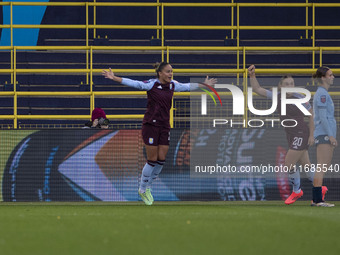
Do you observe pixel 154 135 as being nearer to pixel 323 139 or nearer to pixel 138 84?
pixel 138 84

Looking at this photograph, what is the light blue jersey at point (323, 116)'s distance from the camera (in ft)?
30.3

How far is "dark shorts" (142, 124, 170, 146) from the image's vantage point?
987 cm

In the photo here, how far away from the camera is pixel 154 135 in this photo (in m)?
9.88

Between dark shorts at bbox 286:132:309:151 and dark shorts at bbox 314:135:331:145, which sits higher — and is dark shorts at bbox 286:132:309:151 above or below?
below

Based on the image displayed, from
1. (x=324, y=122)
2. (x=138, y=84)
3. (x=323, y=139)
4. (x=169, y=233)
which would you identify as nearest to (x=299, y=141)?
(x=323, y=139)

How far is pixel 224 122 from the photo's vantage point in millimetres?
11750

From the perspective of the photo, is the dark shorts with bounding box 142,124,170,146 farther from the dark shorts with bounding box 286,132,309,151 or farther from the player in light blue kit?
the player in light blue kit

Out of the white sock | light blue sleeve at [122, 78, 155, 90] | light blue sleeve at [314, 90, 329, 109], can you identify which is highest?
light blue sleeve at [122, 78, 155, 90]

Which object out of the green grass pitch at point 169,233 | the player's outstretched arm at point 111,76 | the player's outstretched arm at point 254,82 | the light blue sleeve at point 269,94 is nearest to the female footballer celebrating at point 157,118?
the player's outstretched arm at point 111,76

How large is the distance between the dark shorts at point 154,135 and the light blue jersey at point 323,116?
206 cm

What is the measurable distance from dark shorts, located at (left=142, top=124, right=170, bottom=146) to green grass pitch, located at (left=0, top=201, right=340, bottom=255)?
199cm

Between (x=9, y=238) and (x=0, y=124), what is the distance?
390 inches

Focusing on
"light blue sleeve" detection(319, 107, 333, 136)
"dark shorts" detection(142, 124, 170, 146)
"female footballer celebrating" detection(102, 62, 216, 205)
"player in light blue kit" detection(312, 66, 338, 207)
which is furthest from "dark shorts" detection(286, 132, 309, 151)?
"dark shorts" detection(142, 124, 170, 146)

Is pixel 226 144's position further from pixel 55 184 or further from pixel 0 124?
pixel 0 124
